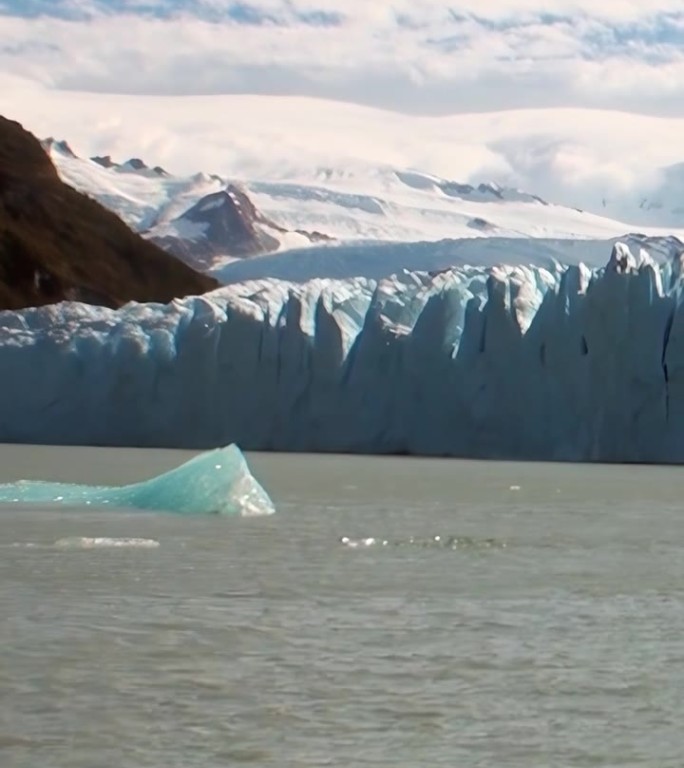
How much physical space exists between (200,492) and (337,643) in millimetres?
7244

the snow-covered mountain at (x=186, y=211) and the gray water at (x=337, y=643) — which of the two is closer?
the gray water at (x=337, y=643)

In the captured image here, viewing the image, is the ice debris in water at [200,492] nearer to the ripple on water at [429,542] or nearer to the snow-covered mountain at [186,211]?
the ripple on water at [429,542]

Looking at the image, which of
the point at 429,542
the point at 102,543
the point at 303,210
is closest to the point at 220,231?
the point at 303,210

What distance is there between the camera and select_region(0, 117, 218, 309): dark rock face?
5972 centimetres

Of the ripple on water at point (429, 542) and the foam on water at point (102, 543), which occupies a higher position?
the foam on water at point (102, 543)

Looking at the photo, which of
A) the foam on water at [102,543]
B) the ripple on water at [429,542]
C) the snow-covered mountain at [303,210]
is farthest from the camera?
the snow-covered mountain at [303,210]

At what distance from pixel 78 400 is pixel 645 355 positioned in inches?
343

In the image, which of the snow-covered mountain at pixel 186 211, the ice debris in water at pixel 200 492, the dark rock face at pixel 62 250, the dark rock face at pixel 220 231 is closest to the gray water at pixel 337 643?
the ice debris in water at pixel 200 492

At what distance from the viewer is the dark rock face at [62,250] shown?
5972 centimetres

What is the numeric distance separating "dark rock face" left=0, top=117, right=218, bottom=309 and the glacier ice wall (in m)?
29.6

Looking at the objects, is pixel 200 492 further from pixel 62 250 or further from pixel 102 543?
pixel 62 250

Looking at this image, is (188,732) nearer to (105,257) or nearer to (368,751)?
(368,751)

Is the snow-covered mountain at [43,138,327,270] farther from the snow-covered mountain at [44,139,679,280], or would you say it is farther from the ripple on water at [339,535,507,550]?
the ripple on water at [339,535,507,550]

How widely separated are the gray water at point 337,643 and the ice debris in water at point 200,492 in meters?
0.33
